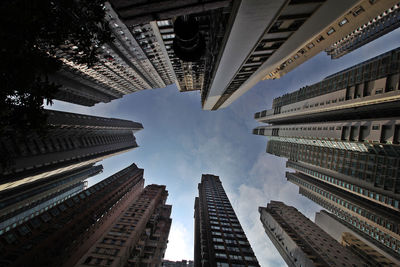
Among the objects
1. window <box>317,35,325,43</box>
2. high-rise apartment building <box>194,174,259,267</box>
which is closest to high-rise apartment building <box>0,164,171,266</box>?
high-rise apartment building <box>194,174,259,267</box>

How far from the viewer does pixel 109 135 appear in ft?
378

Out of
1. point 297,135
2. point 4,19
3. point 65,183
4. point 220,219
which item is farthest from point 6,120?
point 65,183

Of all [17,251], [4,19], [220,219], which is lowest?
[220,219]

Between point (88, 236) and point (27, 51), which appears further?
point (88, 236)

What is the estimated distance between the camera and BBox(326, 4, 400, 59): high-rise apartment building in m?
74.4

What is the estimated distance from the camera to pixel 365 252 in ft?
237

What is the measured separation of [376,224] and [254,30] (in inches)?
3366

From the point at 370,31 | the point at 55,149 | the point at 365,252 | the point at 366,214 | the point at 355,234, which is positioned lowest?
the point at 365,252

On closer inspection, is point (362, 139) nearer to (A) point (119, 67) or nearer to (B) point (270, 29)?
Answer: (B) point (270, 29)

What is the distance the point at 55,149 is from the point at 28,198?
1023 inches

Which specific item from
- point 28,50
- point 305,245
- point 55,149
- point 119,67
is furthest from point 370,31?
point 55,149

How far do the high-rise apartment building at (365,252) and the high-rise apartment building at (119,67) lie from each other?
362 ft

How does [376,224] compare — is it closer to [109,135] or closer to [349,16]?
[349,16]

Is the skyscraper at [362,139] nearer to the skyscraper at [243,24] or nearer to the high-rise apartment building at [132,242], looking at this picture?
the skyscraper at [243,24]
